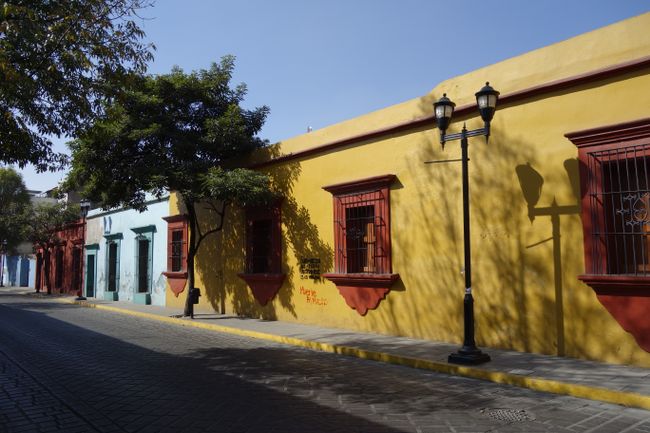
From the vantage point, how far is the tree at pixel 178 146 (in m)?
12.1

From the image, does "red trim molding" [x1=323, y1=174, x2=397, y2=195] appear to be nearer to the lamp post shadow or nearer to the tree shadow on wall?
the tree shadow on wall

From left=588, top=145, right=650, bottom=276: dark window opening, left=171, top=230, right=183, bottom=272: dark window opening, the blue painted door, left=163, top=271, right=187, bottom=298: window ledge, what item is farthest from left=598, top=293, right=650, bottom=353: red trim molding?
the blue painted door

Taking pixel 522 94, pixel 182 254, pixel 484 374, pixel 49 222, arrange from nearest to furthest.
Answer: pixel 484 374, pixel 522 94, pixel 182 254, pixel 49 222

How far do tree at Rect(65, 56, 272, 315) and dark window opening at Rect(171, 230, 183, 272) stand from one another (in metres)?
3.01

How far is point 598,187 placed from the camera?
7047 millimetres

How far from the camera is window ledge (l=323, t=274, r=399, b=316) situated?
977 cm

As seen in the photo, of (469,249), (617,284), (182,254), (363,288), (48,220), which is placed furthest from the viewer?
(48,220)

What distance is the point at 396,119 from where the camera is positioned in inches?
391

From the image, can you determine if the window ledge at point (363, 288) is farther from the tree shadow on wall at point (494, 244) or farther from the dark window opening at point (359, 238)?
the tree shadow on wall at point (494, 244)

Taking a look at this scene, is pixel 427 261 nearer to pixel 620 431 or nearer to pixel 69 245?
pixel 620 431

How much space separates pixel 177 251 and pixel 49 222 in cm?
1368

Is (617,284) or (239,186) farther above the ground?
(239,186)

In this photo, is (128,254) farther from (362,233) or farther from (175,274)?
(362,233)

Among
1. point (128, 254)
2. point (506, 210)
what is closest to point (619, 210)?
point (506, 210)
